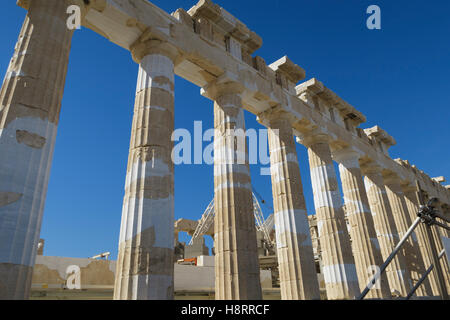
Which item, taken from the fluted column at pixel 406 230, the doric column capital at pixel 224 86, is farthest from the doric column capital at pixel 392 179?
the doric column capital at pixel 224 86

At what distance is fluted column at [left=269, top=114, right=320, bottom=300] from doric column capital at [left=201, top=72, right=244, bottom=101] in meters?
3.99

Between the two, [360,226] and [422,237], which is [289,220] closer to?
[360,226]

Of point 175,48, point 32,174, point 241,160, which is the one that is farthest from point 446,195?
point 32,174

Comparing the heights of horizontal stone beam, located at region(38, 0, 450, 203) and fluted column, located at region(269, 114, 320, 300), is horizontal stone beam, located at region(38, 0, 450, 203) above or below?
above

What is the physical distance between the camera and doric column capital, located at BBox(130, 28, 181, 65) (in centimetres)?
1523

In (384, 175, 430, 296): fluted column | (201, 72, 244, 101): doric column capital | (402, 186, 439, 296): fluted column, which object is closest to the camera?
(201, 72, 244, 101): doric column capital

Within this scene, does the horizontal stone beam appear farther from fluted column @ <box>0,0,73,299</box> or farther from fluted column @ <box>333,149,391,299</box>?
fluted column @ <box>0,0,73,299</box>

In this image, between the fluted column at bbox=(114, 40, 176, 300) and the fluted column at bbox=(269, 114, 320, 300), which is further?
the fluted column at bbox=(269, 114, 320, 300)

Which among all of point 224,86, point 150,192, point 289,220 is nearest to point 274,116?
point 224,86

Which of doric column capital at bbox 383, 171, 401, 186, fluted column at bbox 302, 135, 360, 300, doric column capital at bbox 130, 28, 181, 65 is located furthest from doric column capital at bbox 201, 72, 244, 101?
doric column capital at bbox 383, 171, 401, 186

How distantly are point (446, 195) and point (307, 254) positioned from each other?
3482 centimetres

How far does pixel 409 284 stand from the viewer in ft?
81.2

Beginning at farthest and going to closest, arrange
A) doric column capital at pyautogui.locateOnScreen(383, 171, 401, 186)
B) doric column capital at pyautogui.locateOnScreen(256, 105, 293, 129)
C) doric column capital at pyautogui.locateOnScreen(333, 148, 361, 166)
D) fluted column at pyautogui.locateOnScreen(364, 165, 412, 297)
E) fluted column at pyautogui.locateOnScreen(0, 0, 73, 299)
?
doric column capital at pyautogui.locateOnScreen(383, 171, 401, 186)
doric column capital at pyautogui.locateOnScreen(333, 148, 361, 166)
fluted column at pyautogui.locateOnScreen(364, 165, 412, 297)
doric column capital at pyautogui.locateOnScreen(256, 105, 293, 129)
fluted column at pyautogui.locateOnScreen(0, 0, 73, 299)

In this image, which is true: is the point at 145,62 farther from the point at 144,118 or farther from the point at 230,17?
the point at 230,17
